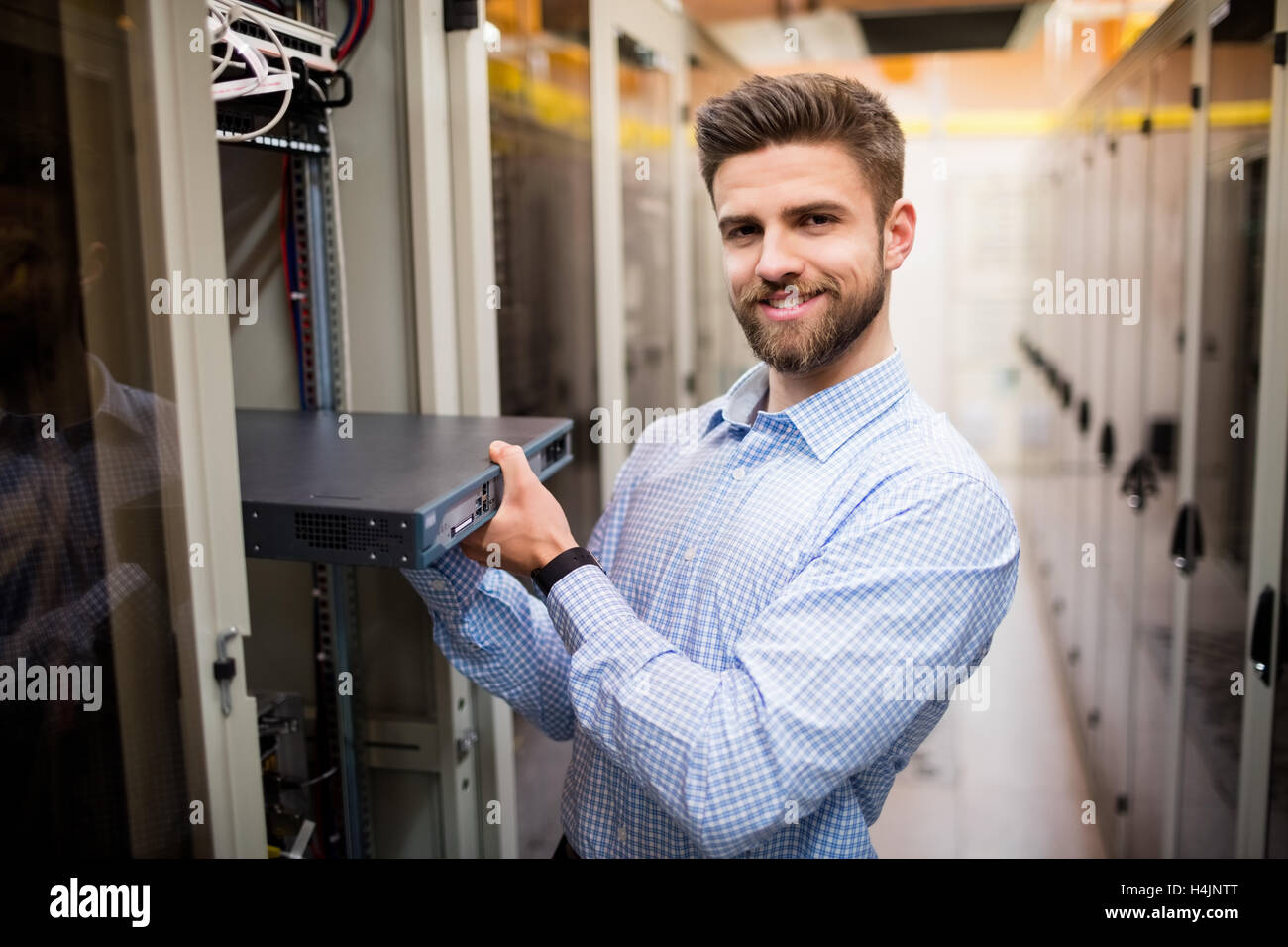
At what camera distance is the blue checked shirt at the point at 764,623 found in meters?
1.11

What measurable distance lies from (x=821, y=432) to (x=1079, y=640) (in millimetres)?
3077

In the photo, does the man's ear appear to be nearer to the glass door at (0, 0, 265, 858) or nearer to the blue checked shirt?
the blue checked shirt

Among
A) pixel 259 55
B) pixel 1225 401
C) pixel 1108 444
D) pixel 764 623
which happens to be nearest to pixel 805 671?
pixel 764 623

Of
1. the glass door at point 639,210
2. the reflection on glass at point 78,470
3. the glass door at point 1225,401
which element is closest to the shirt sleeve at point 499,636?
the reflection on glass at point 78,470

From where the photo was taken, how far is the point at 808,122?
1258mm

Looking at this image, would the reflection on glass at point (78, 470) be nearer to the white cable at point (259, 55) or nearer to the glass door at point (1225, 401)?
the white cable at point (259, 55)

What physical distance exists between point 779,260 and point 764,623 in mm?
448

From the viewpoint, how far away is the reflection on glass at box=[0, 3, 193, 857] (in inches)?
38.1

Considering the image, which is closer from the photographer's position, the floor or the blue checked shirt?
the blue checked shirt

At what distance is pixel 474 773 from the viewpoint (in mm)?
1881

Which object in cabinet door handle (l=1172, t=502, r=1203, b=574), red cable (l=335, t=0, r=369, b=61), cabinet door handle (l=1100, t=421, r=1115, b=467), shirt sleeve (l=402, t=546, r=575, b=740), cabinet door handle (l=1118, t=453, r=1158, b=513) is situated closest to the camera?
shirt sleeve (l=402, t=546, r=575, b=740)

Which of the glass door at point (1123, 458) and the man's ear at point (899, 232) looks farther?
the glass door at point (1123, 458)

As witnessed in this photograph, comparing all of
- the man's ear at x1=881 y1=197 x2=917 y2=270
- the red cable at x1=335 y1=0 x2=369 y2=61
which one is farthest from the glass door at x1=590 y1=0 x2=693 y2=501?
the man's ear at x1=881 y1=197 x2=917 y2=270
